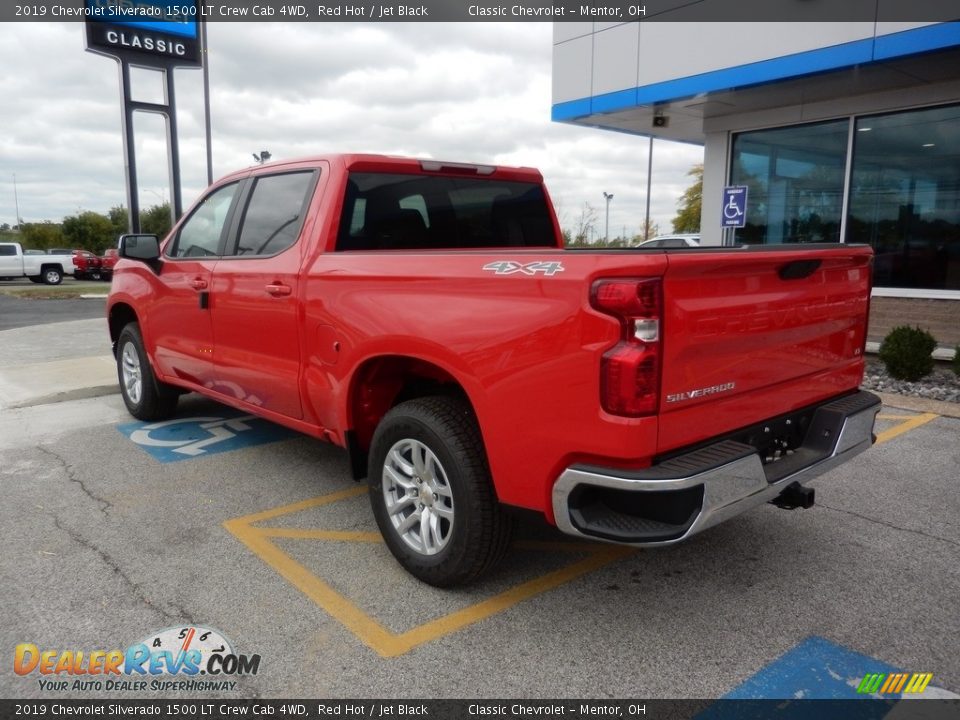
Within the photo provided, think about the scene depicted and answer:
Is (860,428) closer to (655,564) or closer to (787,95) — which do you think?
(655,564)

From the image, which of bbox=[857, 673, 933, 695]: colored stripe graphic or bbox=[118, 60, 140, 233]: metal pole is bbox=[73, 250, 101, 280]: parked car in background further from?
bbox=[857, 673, 933, 695]: colored stripe graphic

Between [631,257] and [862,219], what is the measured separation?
934cm

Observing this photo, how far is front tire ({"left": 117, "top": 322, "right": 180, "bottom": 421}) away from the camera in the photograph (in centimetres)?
585

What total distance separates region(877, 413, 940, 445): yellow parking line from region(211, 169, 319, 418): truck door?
14.7ft

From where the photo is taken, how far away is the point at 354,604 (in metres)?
3.10

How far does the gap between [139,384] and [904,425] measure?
649cm

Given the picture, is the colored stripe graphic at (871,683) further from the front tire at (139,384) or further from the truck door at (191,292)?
the front tire at (139,384)

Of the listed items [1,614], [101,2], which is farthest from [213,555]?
[101,2]

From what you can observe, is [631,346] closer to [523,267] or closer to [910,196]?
[523,267]

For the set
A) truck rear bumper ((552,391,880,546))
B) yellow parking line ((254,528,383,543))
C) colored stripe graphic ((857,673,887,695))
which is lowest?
yellow parking line ((254,528,383,543))

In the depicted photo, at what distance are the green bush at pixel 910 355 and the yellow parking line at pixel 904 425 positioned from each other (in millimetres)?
1300

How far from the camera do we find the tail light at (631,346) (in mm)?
2375

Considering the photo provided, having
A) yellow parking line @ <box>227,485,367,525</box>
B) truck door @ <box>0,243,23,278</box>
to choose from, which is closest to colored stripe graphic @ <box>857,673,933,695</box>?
yellow parking line @ <box>227,485,367,525</box>

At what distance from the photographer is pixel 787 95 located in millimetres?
10062
